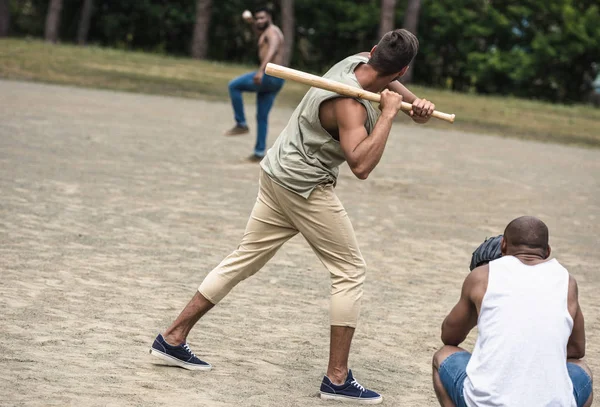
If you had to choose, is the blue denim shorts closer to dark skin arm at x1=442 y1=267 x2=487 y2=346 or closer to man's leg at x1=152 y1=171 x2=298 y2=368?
dark skin arm at x1=442 y1=267 x2=487 y2=346

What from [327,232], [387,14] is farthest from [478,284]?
[387,14]

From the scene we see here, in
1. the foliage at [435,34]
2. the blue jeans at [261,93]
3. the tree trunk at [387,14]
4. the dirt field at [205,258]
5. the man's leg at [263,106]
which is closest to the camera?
the dirt field at [205,258]

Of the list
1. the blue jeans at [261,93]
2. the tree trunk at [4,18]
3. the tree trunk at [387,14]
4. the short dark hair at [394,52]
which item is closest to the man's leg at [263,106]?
the blue jeans at [261,93]

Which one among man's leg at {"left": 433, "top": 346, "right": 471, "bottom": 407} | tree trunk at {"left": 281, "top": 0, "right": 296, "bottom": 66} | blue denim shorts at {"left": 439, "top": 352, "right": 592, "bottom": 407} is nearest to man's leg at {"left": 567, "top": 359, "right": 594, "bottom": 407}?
blue denim shorts at {"left": 439, "top": 352, "right": 592, "bottom": 407}

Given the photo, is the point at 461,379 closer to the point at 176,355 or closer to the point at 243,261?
the point at 243,261

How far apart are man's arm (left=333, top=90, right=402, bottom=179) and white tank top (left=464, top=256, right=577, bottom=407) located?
1.02m

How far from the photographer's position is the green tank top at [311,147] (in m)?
5.02

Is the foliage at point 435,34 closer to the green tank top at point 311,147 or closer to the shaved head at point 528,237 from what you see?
the green tank top at point 311,147

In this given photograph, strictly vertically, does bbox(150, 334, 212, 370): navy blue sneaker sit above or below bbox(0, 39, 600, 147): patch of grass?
below

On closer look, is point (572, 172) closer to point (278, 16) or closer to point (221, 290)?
point (221, 290)

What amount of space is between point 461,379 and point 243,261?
1.60 m

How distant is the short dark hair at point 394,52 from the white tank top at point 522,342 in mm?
1294

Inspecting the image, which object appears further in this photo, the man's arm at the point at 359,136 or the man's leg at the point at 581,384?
the man's arm at the point at 359,136

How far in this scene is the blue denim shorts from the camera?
409 cm
